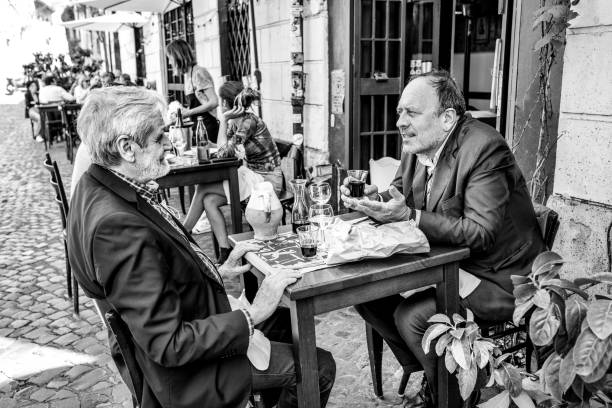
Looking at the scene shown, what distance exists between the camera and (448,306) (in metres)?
2.20

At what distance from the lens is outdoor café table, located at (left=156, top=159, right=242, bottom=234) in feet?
13.6

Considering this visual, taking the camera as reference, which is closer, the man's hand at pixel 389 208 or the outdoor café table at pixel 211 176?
the man's hand at pixel 389 208

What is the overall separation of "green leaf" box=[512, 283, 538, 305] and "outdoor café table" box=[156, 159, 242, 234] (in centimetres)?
304

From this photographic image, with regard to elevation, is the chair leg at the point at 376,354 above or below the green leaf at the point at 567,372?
below

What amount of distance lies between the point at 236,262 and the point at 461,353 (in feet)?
3.22

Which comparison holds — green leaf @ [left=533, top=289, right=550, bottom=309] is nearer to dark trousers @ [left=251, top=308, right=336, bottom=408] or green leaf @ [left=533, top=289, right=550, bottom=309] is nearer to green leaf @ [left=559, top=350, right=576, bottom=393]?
green leaf @ [left=559, top=350, right=576, bottom=393]

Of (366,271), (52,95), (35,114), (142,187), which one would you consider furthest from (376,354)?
(35,114)

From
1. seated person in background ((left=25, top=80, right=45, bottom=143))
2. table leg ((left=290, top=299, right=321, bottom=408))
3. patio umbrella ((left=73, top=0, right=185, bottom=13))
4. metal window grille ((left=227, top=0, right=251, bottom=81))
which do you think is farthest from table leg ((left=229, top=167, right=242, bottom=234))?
seated person in background ((left=25, top=80, right=45, bottom=143))

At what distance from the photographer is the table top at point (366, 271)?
1.84 m

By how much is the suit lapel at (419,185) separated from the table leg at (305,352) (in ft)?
3.40

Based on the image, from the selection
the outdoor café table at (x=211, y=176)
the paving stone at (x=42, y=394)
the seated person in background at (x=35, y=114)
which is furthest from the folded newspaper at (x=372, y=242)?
the seated person in background at (x=35, y=114)

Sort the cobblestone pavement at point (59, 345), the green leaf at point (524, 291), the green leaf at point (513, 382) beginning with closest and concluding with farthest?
the green leaf at point (524, 291), the green leaf at point (513, 382), the cobblestone pavement at point (59, 345)

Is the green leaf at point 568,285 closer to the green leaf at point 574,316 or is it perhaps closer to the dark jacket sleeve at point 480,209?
the green leaf at point 574,316

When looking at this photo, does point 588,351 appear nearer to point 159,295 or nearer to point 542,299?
point 542,299
